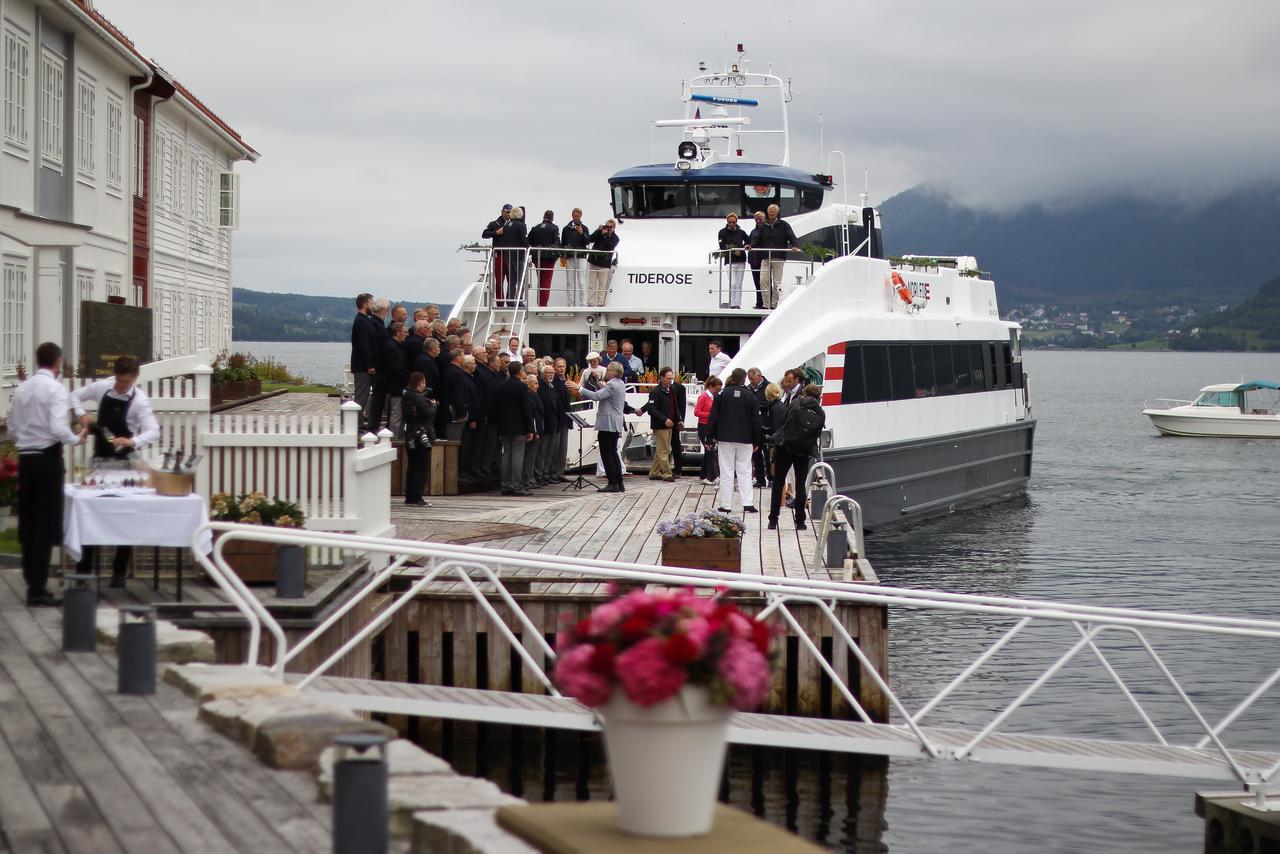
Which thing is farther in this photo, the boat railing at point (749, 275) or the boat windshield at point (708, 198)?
the boat windshield at point (708, 198)

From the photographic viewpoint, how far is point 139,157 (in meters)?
30.1

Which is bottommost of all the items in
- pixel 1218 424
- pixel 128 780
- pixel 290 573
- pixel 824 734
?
pixel 824 734

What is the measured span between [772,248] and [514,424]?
7223 millimetres

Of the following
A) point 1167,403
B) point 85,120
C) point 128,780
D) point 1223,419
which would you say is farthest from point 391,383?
point 1167,403

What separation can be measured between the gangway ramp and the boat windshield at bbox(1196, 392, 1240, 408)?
62722mm

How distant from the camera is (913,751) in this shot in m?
10.1

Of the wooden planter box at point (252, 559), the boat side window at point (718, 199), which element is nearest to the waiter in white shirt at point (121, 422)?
the wooden planter box at point (252, 559)

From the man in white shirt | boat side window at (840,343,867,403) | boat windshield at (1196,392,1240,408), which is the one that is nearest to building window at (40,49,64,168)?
the man in white shirt

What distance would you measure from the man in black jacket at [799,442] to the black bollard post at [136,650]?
9604 millimetres

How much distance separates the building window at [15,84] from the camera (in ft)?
69.7

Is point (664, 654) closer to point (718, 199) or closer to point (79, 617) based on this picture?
point (79, 617)

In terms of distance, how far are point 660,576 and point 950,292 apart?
22.7 metres

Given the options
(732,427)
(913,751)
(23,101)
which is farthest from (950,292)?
(913,751)

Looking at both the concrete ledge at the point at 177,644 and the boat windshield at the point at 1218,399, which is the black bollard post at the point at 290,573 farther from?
the boat windshield at the point at 1218,399
